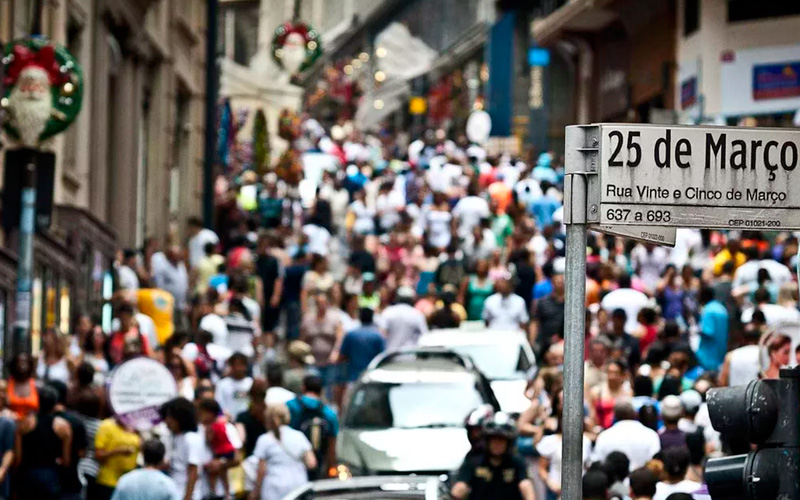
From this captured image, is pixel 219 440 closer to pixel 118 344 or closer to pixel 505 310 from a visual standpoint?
pixel 118 344

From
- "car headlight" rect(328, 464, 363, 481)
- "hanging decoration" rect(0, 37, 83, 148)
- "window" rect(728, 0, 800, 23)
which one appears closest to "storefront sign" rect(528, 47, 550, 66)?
"window" rect(728, 0, 800, 23)

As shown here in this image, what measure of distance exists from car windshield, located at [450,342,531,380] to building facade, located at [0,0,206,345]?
4.89 metres

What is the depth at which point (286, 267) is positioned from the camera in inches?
1025

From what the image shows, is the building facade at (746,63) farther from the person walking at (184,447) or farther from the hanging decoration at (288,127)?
the person walking at (184,447)

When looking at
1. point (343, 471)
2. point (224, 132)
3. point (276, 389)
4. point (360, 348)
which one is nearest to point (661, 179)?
point (343, 471)

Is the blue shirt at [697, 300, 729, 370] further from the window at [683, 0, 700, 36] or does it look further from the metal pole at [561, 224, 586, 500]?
the window at [683, 0, 700, 36]

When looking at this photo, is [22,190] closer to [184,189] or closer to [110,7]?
[110,7]

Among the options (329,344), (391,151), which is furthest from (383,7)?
(329,344)

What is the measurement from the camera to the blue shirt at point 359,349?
67.7ft

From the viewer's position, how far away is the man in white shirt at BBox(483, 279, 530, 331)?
23031mm

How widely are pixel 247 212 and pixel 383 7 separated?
62.4 m

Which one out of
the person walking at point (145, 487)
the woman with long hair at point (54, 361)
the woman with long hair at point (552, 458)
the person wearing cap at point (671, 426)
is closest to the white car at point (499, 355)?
the woman with long hair at point (54, 361)

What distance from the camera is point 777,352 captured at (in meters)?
12.4

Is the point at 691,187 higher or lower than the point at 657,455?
higher
